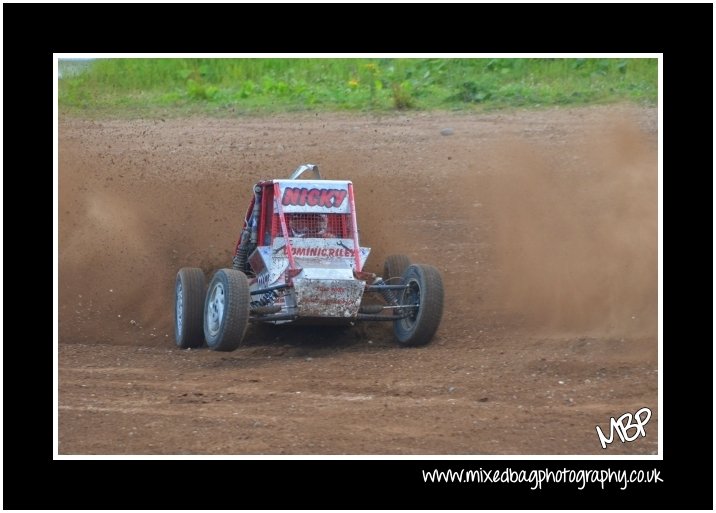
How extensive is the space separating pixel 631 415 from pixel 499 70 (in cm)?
1230

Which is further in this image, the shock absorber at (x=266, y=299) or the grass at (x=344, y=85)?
the grass at (x=344, y=85)

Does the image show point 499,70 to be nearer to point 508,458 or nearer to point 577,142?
point 577,142

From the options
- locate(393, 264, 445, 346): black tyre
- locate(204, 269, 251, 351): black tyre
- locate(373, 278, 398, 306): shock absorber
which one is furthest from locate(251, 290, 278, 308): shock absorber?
locate(393, 264, 445, 346): black tyre

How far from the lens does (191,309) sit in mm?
12789

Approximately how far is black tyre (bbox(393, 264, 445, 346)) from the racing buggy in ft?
0.04

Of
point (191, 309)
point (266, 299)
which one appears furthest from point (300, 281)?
point (191, 309)

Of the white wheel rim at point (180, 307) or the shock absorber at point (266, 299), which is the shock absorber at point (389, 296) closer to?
the shock absorber at point (266, 299)

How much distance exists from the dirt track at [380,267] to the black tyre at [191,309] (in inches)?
10.2

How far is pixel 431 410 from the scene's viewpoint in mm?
9719

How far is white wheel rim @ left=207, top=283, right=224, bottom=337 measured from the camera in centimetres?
1213

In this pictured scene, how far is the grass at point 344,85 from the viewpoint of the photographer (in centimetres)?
1988

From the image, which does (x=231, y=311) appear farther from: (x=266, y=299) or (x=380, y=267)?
(x=380, y=267)

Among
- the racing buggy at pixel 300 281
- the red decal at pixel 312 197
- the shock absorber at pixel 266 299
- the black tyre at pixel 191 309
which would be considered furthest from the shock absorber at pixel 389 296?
the black tyre at pixel 191 309

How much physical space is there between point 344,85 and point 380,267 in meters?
6.87
